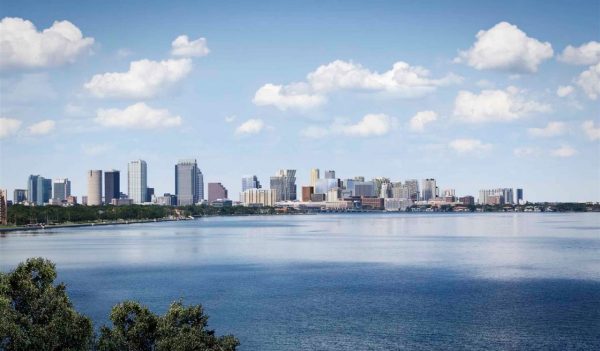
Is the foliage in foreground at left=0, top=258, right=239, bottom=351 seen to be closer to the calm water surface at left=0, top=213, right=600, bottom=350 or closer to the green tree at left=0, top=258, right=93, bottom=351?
the green tree at left=0, top=258, right=93, bottom=351

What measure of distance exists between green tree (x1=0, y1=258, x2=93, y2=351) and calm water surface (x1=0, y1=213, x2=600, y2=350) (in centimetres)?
1700

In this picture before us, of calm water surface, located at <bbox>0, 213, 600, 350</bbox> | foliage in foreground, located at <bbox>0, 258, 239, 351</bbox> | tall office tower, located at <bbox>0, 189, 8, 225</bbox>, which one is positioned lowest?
calm water surface, located at <bbox>0, 213, 600, 350</bbox>

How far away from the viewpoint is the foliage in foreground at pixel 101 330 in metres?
27.6

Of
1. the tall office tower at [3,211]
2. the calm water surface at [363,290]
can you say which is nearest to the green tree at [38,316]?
the calm water surface at [363,290]

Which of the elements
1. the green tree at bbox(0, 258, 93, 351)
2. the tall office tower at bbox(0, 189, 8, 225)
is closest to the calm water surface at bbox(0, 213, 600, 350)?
the green tree at bbox(0, 258, 93, 351)

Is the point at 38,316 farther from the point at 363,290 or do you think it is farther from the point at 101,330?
the point at 363,290

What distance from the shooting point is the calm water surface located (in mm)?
47906

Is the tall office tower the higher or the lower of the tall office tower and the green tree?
the higher

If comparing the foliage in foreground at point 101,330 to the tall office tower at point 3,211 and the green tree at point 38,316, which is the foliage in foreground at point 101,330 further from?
the tall office tower at point 3,211

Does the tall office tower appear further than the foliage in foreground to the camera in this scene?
Yes

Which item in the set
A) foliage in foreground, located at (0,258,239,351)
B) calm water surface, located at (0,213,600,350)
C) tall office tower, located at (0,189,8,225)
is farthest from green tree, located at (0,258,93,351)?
tall office tower, located at (0,189,8,225)

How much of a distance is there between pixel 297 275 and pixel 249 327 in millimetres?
30837

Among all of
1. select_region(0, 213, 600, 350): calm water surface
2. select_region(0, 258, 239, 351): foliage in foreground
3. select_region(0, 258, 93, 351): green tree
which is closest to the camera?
select_region(0, 258, 239, 351): foliage in foreground

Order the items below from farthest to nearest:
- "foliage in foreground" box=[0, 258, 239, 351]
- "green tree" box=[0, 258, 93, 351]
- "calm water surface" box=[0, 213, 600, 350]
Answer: "calm water surface" box=[0, 213, 600, 350]
"green tree" box=[0, 258, 93, 351]
"foliage in foreground" box=[0, 258, 239, 351]
